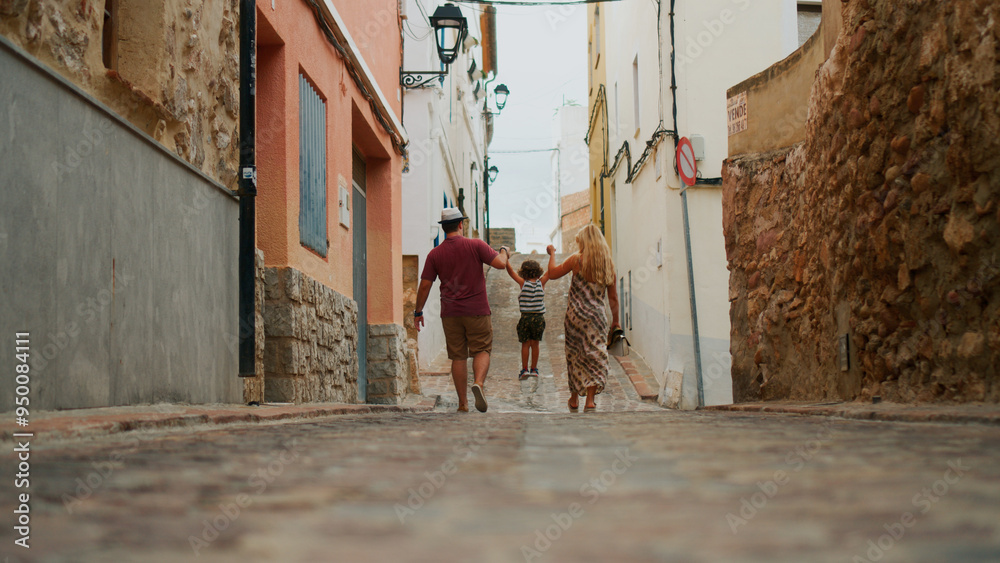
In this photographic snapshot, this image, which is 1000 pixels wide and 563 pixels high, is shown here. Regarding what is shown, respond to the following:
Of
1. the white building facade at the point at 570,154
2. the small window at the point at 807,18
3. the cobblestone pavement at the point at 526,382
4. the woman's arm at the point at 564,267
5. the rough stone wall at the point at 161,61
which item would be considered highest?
the white building facade at the point at 570,154

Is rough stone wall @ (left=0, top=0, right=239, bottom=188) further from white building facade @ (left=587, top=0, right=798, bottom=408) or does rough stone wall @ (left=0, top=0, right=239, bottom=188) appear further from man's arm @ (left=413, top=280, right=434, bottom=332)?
white building facade @ (left=587, top=0, right=798, bottom=408)

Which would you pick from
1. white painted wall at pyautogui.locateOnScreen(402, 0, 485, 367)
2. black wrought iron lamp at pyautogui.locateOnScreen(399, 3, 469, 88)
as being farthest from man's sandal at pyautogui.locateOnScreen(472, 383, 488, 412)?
white painted wall at pyautogui.locateOnScreen(402, 0, 485, 367)

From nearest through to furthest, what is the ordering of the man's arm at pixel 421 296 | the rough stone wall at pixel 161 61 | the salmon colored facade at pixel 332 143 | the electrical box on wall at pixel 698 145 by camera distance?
the rough stone wall at pixel 161 61, the salmon colored facade at pixel 332 143, the man's arm at pixel 421 296, the electrical box on wall at pixel 698 145

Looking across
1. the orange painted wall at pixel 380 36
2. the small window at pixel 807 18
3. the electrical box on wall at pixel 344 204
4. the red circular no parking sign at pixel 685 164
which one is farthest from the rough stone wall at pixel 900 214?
the small window at pixel 807 18

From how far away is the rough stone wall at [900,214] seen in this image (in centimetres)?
313

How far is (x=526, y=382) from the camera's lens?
11.8m

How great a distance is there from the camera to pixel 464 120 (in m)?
22.2

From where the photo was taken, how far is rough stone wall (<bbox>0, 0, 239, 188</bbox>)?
311 centimetres

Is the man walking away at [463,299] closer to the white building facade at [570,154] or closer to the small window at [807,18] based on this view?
the small window at [807,18]

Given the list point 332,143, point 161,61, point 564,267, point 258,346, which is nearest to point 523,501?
point 161,61

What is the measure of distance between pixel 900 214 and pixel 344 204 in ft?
17.8

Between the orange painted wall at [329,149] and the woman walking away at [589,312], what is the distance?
2075 mm

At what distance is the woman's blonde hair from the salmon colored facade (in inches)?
85.4

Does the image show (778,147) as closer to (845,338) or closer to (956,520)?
(845,338)
